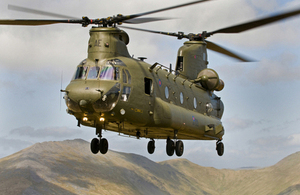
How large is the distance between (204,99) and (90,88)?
12.0 meters

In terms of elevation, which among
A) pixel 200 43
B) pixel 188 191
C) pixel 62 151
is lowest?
pixel 188 191

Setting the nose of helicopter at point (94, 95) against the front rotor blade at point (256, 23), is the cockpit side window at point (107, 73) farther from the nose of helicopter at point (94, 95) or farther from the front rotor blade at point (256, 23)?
the front rotor blade at point (256, 23)

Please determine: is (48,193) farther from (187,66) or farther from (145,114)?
(145,114)

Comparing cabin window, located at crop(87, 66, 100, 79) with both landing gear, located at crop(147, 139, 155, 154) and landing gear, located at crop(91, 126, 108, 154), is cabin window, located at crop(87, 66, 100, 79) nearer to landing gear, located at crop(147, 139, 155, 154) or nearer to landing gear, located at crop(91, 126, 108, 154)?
landing gear, located at crop(91, 126, 108, 154)

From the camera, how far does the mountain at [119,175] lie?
99.9m

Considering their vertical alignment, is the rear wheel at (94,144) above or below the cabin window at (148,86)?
below

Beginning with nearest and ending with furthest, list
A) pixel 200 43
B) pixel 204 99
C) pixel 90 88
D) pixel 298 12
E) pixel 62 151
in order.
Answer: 1. pixel 298 12
2. pixel 90 88
3. pixel 204 99
4. pixel 200 43
5. pixel 62 151

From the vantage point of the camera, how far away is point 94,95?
21.8m

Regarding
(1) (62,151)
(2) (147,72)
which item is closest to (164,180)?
(1) (62,151)

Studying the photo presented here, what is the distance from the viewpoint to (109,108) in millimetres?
22109

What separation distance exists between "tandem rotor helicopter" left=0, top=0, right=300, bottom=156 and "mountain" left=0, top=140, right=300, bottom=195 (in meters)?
71.3

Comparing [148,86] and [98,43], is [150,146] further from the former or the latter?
[98,43]

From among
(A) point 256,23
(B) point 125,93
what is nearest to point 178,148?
(B) point 125,93

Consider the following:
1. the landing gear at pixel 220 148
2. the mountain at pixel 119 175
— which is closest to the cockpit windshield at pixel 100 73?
the landing gear at pixel 220 148
